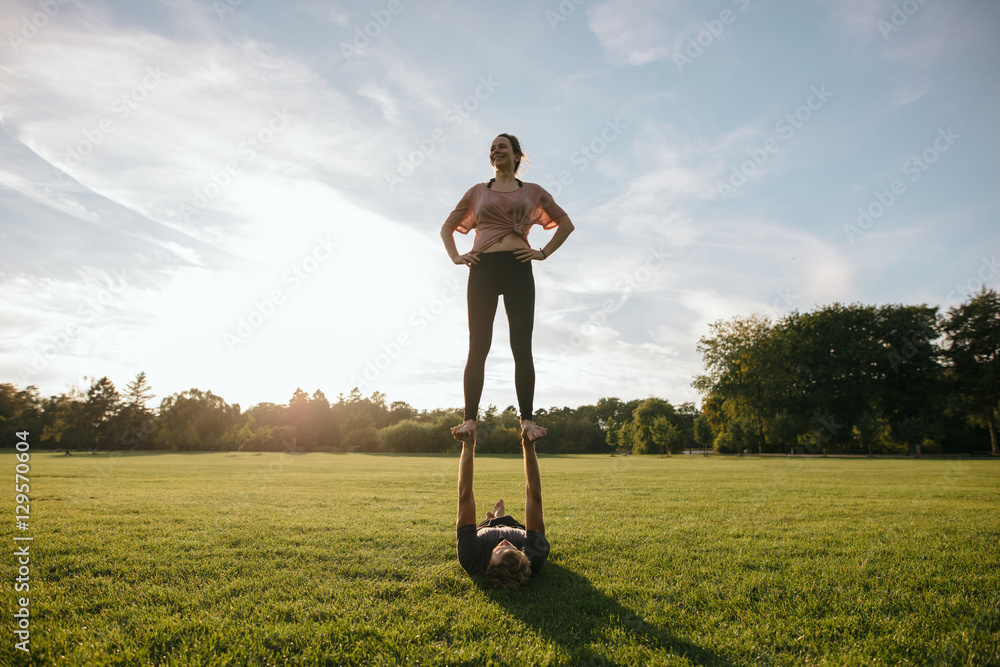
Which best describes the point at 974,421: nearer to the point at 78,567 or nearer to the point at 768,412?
the point at 768,412

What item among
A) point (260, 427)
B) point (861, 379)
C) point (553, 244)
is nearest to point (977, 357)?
point (861, 379)

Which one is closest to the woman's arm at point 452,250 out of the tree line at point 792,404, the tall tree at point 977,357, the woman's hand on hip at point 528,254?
the woman's hand on hip at point 528,254

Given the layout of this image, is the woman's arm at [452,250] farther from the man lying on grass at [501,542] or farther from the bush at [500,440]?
the bush at [500,440]

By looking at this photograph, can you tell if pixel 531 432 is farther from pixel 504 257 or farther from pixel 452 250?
pixel 452 250

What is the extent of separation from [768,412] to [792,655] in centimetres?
5195

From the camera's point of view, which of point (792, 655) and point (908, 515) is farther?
point (908, 515)

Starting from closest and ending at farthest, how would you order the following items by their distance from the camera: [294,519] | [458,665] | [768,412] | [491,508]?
[458,665]
[294,519]
[491,508]
[768,412]

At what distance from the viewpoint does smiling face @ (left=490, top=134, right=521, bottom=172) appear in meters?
4.50

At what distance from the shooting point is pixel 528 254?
415 centimetres

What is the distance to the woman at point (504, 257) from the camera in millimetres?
4051

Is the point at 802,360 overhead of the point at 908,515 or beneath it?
overhead

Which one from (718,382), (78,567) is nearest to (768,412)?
(718,382)

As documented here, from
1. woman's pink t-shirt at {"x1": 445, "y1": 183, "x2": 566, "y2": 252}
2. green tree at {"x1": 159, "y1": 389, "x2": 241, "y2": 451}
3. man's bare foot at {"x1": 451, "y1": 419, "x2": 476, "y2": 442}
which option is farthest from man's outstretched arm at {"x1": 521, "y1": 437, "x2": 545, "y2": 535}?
green tree at {"x1": 159, "y1": 389, "x2": 241, "y2": 451}

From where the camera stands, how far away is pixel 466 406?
13.2 feet
